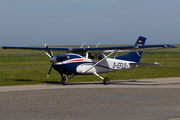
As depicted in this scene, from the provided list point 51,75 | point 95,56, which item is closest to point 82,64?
point 95,56

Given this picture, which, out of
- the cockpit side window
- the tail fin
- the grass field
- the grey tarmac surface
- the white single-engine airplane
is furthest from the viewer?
the grass field

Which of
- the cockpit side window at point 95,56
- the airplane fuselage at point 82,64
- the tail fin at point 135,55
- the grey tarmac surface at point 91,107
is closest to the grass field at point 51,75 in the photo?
the tail fin at point 135,55

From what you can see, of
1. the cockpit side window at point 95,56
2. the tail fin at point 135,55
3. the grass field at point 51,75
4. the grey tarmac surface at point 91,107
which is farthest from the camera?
the grass field at point 51,75

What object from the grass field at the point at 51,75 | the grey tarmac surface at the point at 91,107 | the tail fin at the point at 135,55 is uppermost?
the tail fin at the point at 135,55

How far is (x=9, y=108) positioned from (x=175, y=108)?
18.2 ft

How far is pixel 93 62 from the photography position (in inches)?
782

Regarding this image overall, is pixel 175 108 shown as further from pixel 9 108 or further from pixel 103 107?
pixel 9 108

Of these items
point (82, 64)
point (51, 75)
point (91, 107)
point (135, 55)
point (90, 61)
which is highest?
point (135, 55)

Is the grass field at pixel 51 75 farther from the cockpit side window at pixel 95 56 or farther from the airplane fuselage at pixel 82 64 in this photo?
the cockpit side window at pixel 95 56

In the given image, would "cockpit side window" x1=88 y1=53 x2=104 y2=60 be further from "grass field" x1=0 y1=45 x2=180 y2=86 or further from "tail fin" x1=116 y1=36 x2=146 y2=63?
"grass field" x1=0 y1=45 x2=180 y2=86

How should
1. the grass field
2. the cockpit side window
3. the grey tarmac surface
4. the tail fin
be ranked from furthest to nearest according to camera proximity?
1. the grass field
2. the tail fin
3. the cockpit side window
4. the grey tarmac surface

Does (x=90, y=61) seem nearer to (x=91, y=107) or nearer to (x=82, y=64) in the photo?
(x=82, y=64)

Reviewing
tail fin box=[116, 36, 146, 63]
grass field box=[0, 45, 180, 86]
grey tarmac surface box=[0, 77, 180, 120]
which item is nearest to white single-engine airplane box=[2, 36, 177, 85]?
tail fin box=[116, 36, 146, 63]

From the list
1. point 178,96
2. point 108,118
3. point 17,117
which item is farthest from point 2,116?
point 178,96
